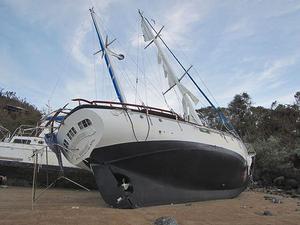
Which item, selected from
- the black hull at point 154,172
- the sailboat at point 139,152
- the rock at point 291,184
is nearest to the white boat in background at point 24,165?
the sailboat at point 139,152

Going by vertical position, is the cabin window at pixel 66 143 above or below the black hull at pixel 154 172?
above

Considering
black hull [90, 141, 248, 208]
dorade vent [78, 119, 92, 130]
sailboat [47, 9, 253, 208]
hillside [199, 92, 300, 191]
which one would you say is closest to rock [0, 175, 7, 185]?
sailboat [47, 9, 253, 208]

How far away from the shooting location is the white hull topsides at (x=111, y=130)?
1107 centimetres

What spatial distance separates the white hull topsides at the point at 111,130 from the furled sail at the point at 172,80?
16.1 feet

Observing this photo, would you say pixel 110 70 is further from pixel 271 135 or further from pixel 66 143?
pixel 271 135

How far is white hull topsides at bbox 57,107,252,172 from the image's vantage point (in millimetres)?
11070

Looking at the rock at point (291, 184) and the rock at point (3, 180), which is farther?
the rock at point (291, 184)

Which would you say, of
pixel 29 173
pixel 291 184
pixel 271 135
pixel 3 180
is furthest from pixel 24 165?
pixel 271 135

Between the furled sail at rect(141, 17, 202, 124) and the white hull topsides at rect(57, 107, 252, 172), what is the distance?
4.91 metres

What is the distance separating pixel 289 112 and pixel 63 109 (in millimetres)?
33296

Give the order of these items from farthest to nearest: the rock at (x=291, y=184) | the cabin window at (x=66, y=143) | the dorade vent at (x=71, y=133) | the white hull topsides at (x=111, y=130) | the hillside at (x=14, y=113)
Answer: the hillside at (x=14, y=113) → the rock at (x=291, y=184) → the cabin window at (x=66, y=143) → the dorade vent at (x=71, y=133) → the white hull topsides at (x=111, y=130)

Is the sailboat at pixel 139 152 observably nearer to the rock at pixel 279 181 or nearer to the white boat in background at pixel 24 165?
the white boat in background at pixel 24 165

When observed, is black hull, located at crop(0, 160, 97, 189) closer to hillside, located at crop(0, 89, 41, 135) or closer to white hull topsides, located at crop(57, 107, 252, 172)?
white hull topsides, located at crop(57, 107, 252, 172)

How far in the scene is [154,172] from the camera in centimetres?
1188
